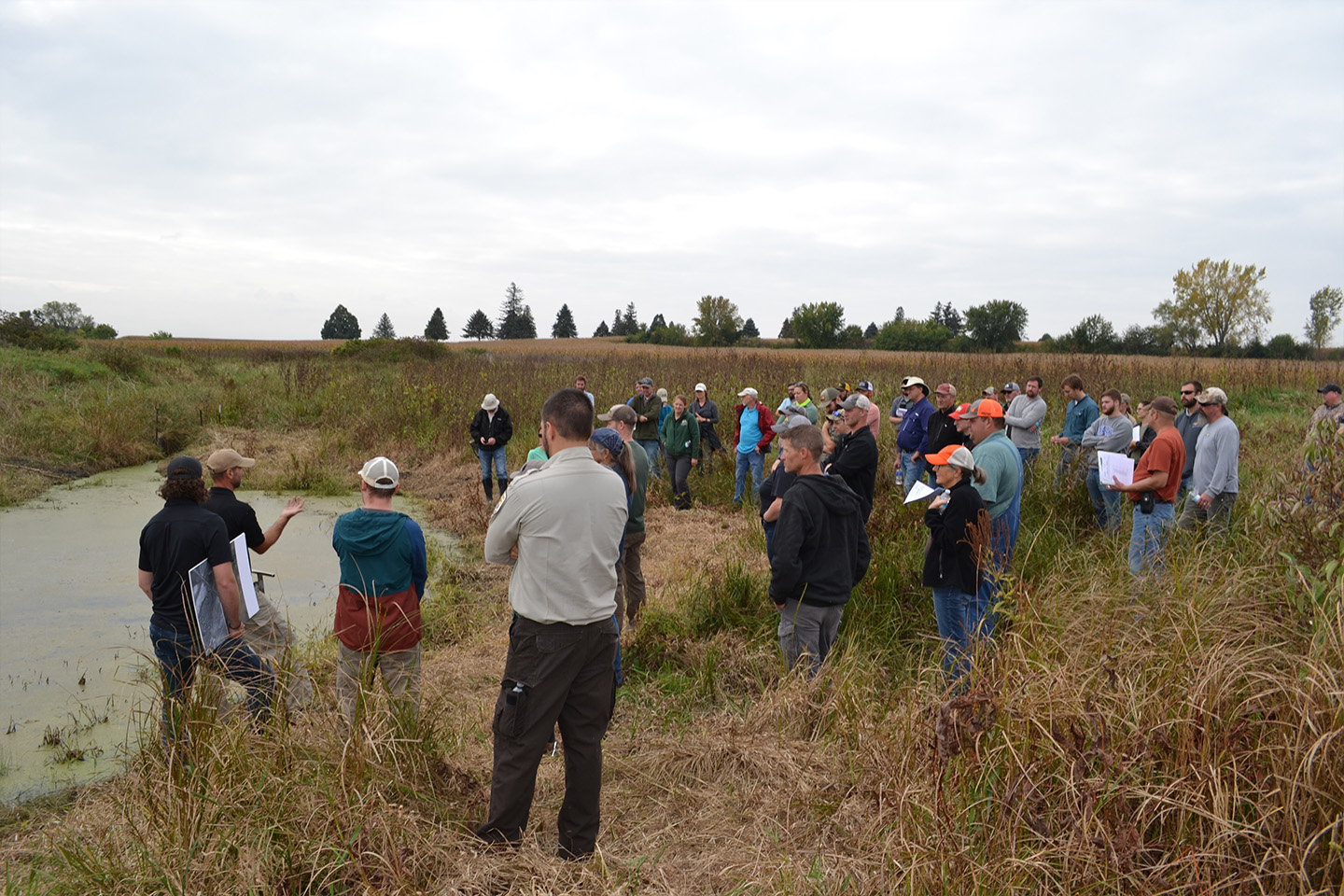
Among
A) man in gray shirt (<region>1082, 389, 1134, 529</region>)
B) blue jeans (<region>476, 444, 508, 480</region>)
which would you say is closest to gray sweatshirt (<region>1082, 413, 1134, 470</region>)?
man in gray shirt (<region>1082, 389, 1134, 529</region>)

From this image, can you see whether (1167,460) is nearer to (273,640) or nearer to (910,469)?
(910,469)

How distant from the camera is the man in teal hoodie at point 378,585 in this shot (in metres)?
3.86

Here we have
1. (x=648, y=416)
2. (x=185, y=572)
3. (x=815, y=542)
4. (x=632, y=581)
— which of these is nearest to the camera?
(x=185, y=572)

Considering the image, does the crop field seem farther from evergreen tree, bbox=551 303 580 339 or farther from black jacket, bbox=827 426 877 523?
evergreen tree, bbox=551 303 580 339

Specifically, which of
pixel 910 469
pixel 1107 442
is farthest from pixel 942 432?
pixel 1107 442

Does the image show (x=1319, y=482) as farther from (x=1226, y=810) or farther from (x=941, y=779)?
(x=941, y=779)

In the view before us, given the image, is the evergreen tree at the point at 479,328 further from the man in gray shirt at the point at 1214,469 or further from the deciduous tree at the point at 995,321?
A: the man in gray shirt at the point at 1214,469

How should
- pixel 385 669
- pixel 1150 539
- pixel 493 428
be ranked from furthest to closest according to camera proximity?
pixel 493 428 → pixel 1150 539 → pixel 385 669

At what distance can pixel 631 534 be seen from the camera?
18.4 feet

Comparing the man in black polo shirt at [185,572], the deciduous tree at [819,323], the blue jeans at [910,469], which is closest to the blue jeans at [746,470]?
the blue jeans at [910,469]

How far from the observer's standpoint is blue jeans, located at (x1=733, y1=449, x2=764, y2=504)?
10273mm

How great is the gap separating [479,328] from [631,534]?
80.8 meters

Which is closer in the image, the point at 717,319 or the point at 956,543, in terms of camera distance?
the point at 956,543

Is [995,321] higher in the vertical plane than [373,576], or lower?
higher
